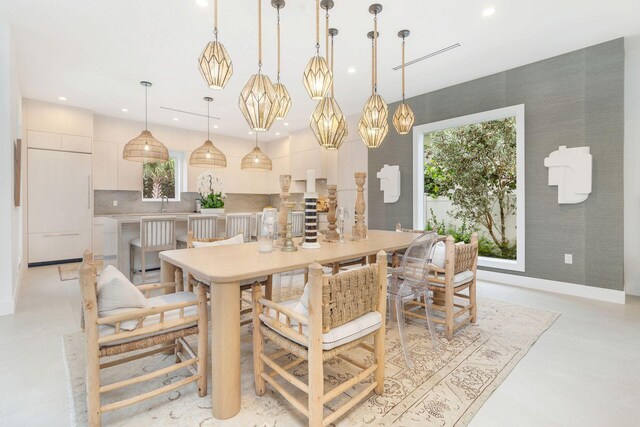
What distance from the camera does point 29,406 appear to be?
1620mm

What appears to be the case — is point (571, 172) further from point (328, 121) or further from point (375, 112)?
point (328, 121)

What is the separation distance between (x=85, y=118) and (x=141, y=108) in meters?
1.01

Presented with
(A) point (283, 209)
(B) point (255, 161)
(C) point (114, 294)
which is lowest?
(C) point (114, 294)

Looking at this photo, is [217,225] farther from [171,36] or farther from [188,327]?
[188,327]

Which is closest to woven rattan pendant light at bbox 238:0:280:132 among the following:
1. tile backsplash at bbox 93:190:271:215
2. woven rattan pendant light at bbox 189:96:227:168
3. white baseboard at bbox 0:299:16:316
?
woven rattan pendant light at bbox 189:96:227:168

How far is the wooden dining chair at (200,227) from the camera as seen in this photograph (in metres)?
4.01

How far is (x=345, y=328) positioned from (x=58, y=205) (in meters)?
5.93

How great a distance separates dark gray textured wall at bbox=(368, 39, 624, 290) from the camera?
330cm

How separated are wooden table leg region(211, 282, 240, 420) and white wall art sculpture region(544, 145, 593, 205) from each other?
12.7 feet

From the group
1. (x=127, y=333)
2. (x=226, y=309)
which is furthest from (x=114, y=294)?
(x=226, y=309)

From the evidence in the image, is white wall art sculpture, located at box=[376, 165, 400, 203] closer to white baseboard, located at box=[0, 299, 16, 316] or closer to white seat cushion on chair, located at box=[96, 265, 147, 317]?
white seat cushion on chair, located at box=[96, 265, 147, 317]

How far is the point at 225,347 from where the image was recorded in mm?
1480

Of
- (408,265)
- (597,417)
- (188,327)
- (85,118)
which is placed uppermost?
(85,118)

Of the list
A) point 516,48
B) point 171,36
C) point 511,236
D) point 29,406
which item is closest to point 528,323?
point 511,236
